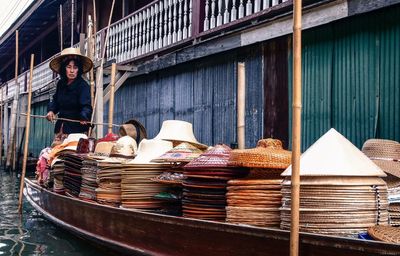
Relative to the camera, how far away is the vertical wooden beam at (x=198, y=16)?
24.0ft

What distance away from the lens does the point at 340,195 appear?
2.98 m

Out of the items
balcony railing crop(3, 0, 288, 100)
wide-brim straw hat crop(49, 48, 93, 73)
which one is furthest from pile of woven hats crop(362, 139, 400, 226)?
wide-brim straw hat crop(49, 48, 93, 73)

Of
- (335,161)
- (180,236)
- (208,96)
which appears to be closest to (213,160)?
(180,236)

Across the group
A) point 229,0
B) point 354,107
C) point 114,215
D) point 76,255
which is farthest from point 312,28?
point 76,255

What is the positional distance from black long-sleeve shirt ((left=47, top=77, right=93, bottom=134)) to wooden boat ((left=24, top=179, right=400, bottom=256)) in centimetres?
196

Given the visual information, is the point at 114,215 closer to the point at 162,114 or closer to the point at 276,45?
the point at 276,45

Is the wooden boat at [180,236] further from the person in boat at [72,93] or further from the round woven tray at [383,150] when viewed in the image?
the person in boat at [72,93]

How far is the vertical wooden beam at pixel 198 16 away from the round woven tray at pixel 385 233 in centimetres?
491

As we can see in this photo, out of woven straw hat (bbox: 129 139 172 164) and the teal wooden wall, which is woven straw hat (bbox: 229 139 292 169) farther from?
the teal wooden wall

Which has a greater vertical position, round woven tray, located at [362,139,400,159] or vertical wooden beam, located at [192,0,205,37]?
vertical wooden beam, located at [192,0,205,37]

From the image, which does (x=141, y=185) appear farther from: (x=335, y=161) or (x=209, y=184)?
(x=335, y=161)

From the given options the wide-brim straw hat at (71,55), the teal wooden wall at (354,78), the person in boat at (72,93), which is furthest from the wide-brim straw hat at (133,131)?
the teal wooden wall at (354,78)

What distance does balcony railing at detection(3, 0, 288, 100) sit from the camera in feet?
22.0

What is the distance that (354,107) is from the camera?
17.0 ft
